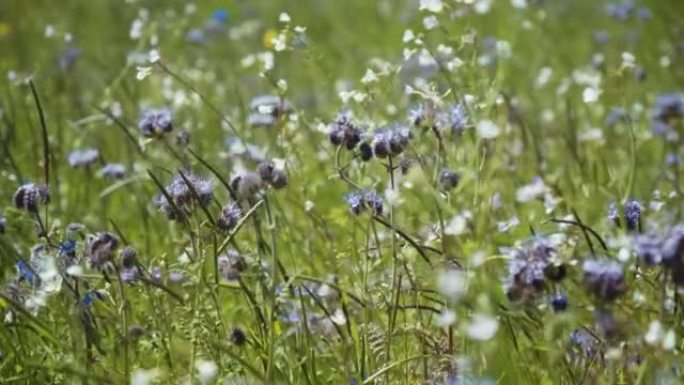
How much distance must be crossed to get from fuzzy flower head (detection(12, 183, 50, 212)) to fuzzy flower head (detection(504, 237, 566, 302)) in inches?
31.7

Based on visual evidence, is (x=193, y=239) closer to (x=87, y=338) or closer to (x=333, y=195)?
(x=87, y=338)

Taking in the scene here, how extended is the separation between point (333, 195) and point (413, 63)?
40.0 inches

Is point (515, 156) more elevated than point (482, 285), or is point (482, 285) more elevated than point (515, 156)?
point (515, 156)

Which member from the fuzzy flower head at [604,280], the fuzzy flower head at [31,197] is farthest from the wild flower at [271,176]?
the fuzzy flower head at [604,280]

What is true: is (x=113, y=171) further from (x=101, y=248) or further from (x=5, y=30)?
(x=5, y=30)

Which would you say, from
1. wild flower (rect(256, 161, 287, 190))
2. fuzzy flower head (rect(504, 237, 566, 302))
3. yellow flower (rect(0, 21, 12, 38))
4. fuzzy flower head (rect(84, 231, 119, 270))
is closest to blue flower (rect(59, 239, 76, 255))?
fuzzy flower head (rect(84, 231, 119, 270))

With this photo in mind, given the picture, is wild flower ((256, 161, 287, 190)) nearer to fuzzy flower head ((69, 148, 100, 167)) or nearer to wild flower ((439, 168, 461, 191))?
wild flower ((439, 168, 461, 191))

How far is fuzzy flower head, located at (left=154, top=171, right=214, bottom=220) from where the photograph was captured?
1694 millimetres

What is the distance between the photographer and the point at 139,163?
330 cm

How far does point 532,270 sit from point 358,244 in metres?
0.87

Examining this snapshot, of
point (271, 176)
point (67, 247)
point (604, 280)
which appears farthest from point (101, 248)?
point (604, 280)

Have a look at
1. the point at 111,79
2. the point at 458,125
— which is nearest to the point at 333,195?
the point at 111,79

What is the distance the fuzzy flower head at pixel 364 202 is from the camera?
1.77 meters

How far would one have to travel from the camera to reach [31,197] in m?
1.85
